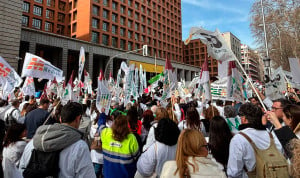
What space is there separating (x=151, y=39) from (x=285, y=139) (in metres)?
49.5

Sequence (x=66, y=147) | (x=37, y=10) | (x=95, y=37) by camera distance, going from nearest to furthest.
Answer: (x=66, y=147), (x=95, y=37), (x=37, y=10)

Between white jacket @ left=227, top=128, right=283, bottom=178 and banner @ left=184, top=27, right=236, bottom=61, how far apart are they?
300cm

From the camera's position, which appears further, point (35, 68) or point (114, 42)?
point (114, 42)

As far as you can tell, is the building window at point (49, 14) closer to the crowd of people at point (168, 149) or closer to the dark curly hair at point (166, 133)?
the crowd of people at point (168, 149)

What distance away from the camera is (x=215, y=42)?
5066 millimetres

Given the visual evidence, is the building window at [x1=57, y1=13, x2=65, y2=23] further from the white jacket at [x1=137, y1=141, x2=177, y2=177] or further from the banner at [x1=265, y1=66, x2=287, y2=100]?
the white jacket at [x1=137, y1=141, x2=177, y2=177]

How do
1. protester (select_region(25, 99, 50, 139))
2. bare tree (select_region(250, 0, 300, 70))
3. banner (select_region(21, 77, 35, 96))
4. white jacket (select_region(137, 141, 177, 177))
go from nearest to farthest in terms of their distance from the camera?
white jacket (select_region(137, 141, 177, 177))
protester (select_region(25, 99, 50, 139))
banner (select_region(21, 77, 35, 96))
bare tree (select_region(250, 0, 300, 70))

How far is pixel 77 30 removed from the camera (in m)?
37.8

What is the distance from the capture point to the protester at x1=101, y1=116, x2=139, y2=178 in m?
2.98

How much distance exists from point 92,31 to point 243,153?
38022 mm

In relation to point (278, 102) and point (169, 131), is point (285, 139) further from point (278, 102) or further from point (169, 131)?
point (169, 131)

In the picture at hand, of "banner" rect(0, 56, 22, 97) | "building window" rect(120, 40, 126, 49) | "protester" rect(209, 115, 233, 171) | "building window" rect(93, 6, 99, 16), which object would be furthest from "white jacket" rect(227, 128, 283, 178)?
"building window" rect(120, 40, 126, 49)

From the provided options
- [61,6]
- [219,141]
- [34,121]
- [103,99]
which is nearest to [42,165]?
[219,141]

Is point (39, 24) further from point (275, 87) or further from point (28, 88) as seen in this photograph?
point (275, 87)
